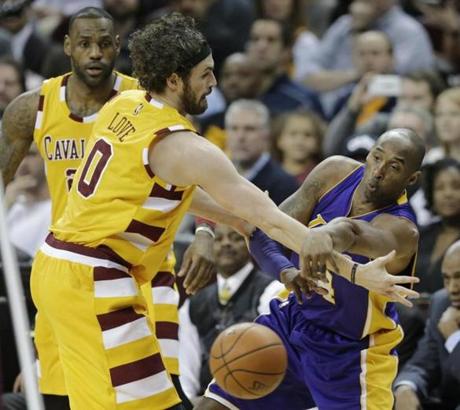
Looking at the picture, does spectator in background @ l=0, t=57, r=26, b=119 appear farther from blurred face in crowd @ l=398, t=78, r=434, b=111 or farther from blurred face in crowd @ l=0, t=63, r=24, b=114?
blurred face in crowd @ l=398, t=78, r=434, b=111

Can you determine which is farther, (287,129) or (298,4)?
(298,4)

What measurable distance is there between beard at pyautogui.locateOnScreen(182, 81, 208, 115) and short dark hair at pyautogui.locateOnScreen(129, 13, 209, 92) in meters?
0.06

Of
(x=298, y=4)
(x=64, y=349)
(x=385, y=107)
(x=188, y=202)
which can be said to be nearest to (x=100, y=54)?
(x=188, y=202)

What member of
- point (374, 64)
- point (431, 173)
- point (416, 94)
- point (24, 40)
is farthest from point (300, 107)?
point (24, 40)

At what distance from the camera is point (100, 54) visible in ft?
20.4

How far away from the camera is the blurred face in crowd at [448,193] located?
28.4 ft

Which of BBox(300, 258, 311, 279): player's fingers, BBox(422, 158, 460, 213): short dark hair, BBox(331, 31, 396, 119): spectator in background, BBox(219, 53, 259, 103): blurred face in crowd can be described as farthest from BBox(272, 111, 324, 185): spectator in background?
BBox(300, 258, 311, 279): player's fingers

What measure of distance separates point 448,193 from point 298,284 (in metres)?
3.51

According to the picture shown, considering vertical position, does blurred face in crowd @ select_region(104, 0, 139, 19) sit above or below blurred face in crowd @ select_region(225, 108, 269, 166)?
above

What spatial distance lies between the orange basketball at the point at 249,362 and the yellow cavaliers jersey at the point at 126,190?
753mm

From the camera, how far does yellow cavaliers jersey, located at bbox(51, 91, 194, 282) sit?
16.9 ft

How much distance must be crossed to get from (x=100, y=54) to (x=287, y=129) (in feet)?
13.3

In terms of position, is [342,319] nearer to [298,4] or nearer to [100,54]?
[100,54]

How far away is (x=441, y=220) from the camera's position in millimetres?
8758
